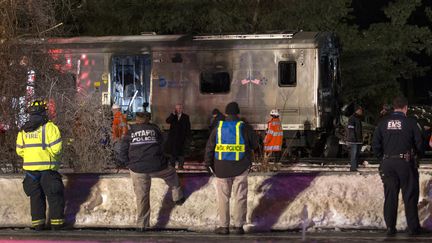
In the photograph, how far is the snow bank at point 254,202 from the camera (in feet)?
35.9

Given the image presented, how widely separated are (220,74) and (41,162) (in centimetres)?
1141

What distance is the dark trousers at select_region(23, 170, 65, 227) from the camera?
10.9 metres

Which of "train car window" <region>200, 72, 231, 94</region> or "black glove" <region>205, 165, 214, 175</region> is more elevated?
"train car window" <region>200, 72, 231, 94</region>

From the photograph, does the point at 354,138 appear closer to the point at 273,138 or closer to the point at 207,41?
the point at 273,138

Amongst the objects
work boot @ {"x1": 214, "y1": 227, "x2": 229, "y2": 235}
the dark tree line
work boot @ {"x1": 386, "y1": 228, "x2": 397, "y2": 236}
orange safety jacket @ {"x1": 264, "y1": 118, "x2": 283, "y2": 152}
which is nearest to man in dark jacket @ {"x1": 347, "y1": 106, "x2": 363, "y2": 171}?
orange safety jacket @ {"x1": 264, "y1": 118, "x2": 283, "y2": 152}

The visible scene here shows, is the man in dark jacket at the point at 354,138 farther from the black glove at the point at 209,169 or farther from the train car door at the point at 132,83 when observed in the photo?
the black glove at the point at 209,169

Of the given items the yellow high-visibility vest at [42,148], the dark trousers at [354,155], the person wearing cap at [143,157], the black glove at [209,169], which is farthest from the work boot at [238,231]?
the dark trousers at [354,155]

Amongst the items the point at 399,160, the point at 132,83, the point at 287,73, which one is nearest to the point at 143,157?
the point at 399,160

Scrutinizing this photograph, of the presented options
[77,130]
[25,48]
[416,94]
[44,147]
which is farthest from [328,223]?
[416,94]

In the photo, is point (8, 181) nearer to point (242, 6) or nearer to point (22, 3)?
point (22, 3)

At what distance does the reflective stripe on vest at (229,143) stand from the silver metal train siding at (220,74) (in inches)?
430

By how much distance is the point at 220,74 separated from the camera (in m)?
21.8

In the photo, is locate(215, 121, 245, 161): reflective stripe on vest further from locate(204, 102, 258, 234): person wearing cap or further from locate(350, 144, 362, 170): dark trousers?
locate(350, 144, 362, 170): dark trousers

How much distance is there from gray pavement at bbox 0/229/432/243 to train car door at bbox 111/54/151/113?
1114 cm
